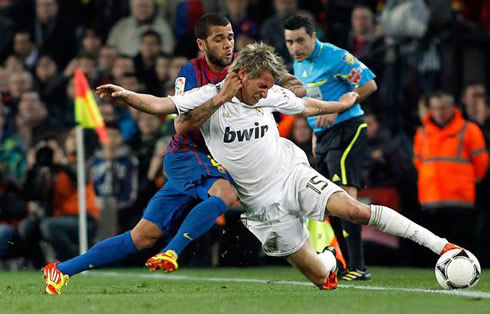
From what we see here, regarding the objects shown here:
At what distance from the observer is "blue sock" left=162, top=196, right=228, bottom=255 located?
26.1ft

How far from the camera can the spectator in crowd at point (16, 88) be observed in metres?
17.1

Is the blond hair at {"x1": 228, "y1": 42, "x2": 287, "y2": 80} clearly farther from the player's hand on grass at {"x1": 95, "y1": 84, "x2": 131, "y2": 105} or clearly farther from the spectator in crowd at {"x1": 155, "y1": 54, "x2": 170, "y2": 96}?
the spectator in crowd at {"x1": 155, "y1": 54, "x2": 170, "y2": 96}

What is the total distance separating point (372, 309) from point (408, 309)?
0.21m

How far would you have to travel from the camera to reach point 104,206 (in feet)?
48.1

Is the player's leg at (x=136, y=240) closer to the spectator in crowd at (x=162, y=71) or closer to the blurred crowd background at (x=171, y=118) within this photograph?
the blurred crowd background at (x=171, y=118)

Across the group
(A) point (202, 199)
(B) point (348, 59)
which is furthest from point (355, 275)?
(A) point (202, 199)

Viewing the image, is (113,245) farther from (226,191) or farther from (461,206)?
(461,206)

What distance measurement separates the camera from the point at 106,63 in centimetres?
1714

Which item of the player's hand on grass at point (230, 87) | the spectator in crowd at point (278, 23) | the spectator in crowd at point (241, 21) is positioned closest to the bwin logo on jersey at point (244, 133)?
the player's hand on grass at point (230, 87)

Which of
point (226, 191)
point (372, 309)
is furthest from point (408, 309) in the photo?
point (226, 191)

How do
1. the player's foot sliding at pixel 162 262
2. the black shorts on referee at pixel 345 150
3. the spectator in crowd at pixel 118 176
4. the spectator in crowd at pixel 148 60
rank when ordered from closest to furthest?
1. the player's foot sliding at pixel 162 262
2. the black shorts on referee at pixel 345 150
3. the spectator in crowd at pixel 118 176
4. the spectator in crowd at pixel 148 60

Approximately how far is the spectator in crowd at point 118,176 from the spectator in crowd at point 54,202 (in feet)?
0.80

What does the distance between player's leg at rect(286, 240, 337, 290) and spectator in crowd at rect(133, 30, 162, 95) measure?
8.48m

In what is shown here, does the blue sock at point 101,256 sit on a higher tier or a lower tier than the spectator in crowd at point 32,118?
lower
